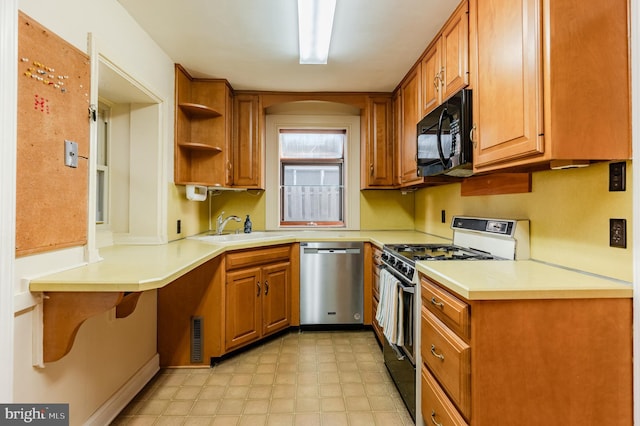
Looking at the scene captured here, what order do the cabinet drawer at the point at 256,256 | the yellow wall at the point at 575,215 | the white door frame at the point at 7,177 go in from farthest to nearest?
the cabinet drawer at the point at 256,256, the yellow wall at the point at 575,215, the white door frame at the point at 7,177

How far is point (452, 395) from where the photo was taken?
1.26 metres

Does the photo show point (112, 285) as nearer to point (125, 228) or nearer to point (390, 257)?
point (125, 228)

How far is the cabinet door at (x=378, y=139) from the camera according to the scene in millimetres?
3285

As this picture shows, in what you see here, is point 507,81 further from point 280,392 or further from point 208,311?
point 208,311

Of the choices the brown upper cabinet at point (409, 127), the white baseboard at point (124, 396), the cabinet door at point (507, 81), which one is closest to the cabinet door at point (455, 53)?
the cabinet door at point (507, 81)

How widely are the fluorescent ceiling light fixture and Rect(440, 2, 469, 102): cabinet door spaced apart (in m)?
0.71

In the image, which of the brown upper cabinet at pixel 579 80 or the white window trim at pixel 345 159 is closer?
the brown upper cabinet at pixel 579 80

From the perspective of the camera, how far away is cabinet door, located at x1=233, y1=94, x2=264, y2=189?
10.5ft

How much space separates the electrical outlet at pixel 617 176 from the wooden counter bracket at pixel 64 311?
1.96 meters

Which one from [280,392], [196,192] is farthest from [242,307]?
[196,192]

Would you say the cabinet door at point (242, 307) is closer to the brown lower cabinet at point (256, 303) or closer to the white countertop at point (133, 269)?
the brown lower cabinet at point (256, 303)

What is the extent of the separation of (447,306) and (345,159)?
256cm

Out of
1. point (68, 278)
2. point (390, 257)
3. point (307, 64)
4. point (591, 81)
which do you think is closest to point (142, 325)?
point (68, 278)

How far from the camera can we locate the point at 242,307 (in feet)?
8.44
